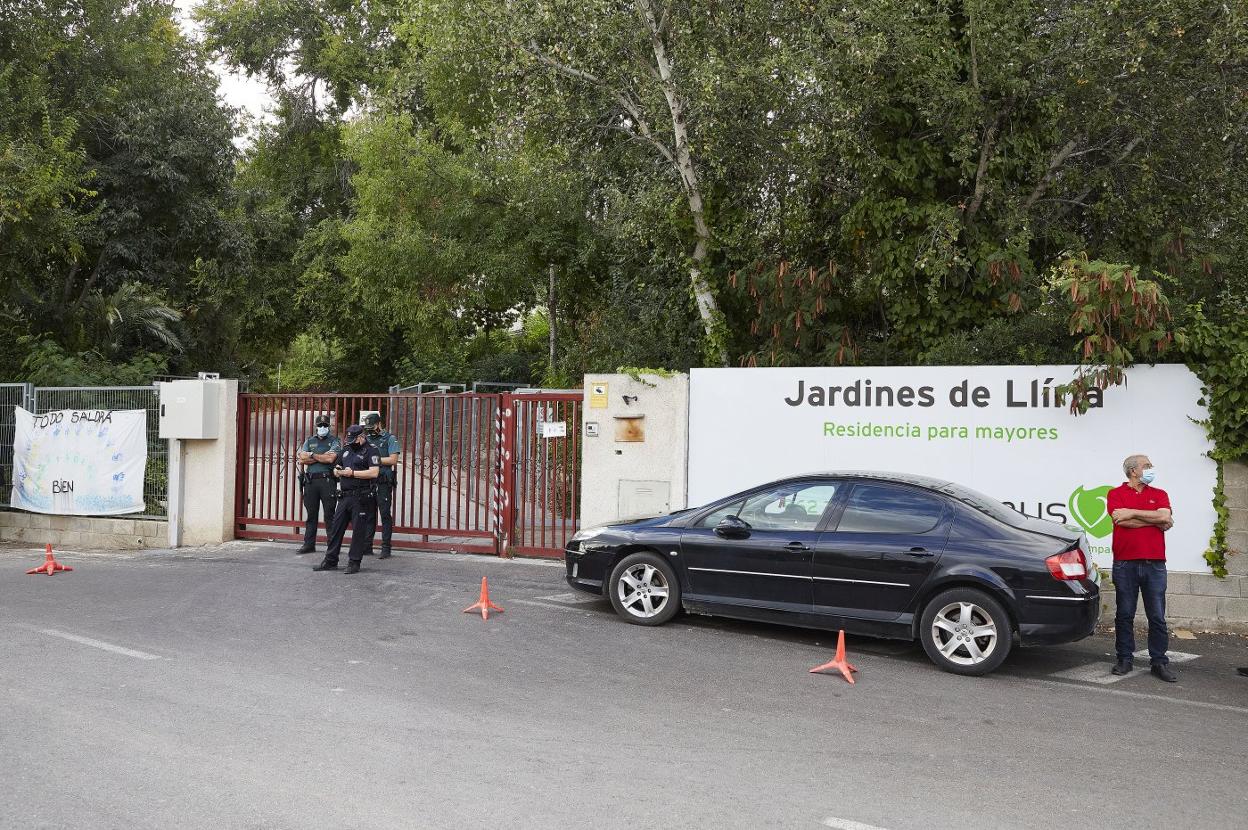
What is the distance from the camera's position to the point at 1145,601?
7859mm

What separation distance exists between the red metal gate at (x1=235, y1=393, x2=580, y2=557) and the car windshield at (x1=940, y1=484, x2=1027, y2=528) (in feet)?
18.3

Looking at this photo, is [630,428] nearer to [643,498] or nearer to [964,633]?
[643,498]

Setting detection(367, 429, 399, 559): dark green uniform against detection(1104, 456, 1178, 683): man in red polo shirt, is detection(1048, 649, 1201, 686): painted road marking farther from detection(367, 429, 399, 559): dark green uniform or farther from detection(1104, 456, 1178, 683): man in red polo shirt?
detection(367, 429, 399, 559): dark green uniform

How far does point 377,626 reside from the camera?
9.01 m

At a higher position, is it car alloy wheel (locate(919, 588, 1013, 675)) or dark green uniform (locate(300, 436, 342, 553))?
dark green uniform (locate(300, 436, 342, 553))

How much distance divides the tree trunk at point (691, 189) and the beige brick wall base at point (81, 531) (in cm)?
842

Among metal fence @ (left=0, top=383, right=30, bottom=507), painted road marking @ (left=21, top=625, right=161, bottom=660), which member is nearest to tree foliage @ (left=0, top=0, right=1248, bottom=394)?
metal fence @ (left=0, top=383, right=30, bottom=507)

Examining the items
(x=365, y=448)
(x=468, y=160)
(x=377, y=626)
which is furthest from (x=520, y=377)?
(x=377, y=626)

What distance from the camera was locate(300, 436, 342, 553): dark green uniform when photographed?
43.6 ft

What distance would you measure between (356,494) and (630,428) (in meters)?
3.26

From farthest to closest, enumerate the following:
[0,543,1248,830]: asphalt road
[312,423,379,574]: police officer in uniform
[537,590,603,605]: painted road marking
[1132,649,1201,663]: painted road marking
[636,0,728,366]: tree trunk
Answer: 1. [636,0,728,366]: tree trunk
2. [312,423,379,574]: police officer in uniform
3. [537,590,603,605]: painted road marking
4. [1132,649,1201,663]: painted road marking
5. [0,543,1248,830]: asphalt road

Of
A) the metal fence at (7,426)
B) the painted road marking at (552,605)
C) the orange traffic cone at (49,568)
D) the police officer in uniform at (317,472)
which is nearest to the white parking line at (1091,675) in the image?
the painted road marking at (552,605)

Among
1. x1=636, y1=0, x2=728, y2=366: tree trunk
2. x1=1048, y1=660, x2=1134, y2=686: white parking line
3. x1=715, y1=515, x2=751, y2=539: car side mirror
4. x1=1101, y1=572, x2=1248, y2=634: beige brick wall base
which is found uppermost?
x1=636, y1=0, x2=728, y2=366: tree trunk

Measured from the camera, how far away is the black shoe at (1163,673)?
7727mm
